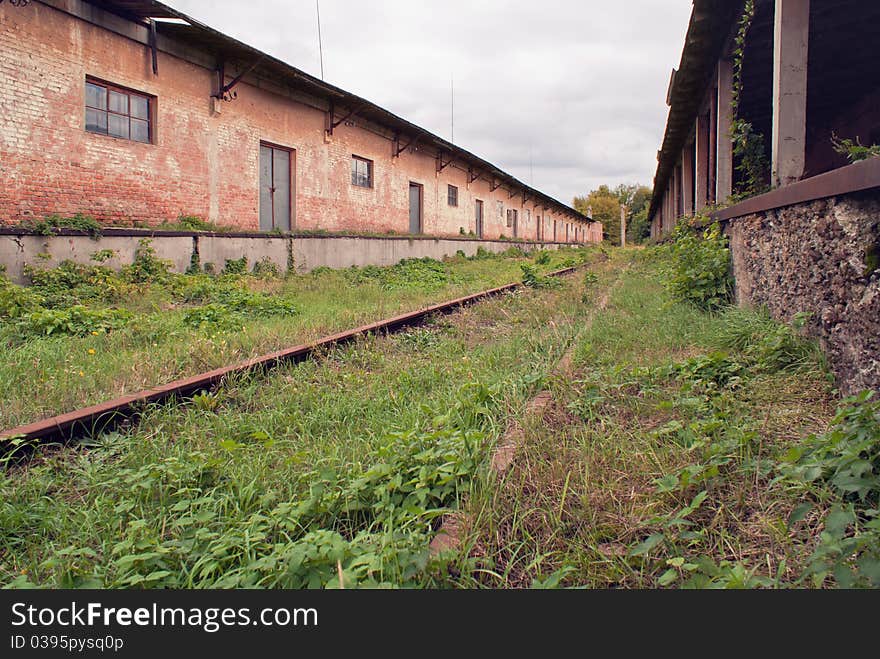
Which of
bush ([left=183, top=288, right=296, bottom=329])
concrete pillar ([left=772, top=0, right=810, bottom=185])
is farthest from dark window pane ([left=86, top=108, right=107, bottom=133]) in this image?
concrete pillar ([left=772, top=0, right=810, bottom=185])

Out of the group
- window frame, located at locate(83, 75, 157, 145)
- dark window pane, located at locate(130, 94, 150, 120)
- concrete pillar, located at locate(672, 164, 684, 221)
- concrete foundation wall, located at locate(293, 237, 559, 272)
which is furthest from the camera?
concrete pillar, located at locate(672, 164, 684, 221)

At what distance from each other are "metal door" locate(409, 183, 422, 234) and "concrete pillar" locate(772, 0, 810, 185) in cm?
1736

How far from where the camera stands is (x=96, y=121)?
10398mm

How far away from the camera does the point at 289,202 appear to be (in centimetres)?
1542

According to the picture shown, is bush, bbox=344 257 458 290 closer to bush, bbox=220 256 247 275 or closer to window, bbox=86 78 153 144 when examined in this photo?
bush, bbox=220 256 247 275

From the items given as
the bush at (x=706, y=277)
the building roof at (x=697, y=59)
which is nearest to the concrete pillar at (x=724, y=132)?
the building roof at (x=697, y=59)

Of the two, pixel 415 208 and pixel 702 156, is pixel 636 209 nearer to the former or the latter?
pixel 415 208

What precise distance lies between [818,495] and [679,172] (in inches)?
808

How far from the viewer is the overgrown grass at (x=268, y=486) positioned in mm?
1927

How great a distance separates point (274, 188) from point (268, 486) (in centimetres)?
1331

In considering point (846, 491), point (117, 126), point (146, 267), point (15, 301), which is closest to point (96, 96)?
point (117, 126)

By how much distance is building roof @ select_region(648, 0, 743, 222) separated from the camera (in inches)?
292

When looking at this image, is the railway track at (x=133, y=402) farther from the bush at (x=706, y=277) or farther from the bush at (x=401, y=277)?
the bush at (x=401, y=277)
